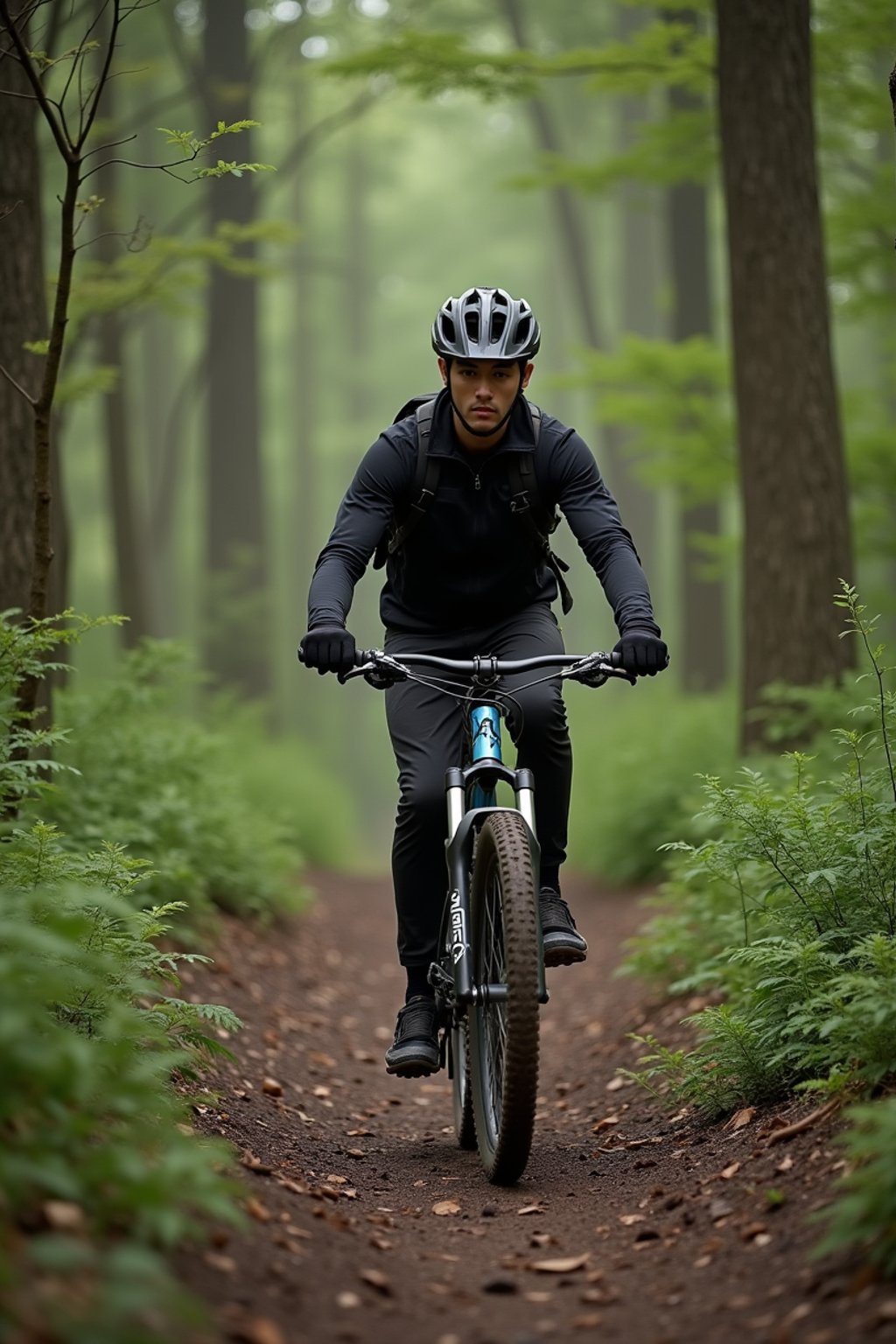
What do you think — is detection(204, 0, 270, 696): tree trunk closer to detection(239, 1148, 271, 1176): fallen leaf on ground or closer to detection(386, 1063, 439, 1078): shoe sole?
detection(386, 1063, 439, 1078): shoe sole

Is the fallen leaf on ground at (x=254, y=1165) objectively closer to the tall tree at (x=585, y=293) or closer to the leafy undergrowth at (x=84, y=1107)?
the leafy undergrowth at (x=84, y=1107)

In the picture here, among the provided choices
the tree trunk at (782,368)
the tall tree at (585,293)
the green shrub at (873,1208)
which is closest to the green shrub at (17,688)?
the green shrub at (873,1208)

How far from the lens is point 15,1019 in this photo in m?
2.57

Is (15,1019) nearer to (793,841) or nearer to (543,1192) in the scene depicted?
(543,1192)

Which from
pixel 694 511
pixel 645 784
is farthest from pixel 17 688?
pixel 694 511

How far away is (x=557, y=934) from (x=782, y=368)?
5.02 metres

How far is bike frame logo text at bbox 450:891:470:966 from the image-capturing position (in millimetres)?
4625

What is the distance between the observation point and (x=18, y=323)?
23.2 ft

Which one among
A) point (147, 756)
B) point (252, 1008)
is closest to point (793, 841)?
point (252, 1008)

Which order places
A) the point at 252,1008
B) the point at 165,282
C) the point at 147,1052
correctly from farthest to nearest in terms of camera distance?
1. the point at 165,282
2. the point at 252,1008
3. the point at 147,1052

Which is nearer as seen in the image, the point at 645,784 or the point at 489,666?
the point at 489,666

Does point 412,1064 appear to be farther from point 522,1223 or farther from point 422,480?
point 422,480

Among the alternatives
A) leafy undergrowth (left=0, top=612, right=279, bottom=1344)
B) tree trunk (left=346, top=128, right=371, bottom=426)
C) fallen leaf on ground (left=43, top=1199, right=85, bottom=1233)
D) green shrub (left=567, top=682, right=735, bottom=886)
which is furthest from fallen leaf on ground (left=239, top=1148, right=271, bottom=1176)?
tree trunk (left=346, top=128, right=371, bottom=426)

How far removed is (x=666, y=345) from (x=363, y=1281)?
435 inches
